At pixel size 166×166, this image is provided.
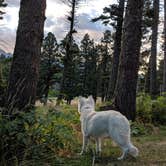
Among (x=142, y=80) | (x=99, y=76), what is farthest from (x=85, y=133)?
(x=99, y=76)

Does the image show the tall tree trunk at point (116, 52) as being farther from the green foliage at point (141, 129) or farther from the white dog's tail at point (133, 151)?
the white dog's tail at point (133, 151)

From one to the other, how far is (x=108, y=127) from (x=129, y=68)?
572 cm

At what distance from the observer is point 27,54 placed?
686cm

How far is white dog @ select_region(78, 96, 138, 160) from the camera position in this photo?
719cm

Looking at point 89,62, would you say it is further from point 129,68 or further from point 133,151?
point 133,151

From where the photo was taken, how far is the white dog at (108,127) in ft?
23.6

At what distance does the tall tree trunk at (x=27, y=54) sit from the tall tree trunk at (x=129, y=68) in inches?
242

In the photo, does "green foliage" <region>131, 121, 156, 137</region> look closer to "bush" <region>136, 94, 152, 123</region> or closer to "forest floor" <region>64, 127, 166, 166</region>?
"bush" <region>136, 94, 152, 123</region>

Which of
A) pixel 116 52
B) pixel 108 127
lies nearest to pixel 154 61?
pixel 116 52

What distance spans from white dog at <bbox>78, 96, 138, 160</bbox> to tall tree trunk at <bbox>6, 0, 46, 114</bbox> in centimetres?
148

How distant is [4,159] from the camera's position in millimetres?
5664

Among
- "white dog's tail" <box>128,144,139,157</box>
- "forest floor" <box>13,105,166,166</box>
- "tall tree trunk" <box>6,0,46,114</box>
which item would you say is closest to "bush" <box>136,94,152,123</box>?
"forest floor" <box>13,105,166,166</box>

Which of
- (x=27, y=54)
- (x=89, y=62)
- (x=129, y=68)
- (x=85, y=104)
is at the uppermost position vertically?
(x=89, y=62)

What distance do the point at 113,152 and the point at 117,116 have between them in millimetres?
1222
